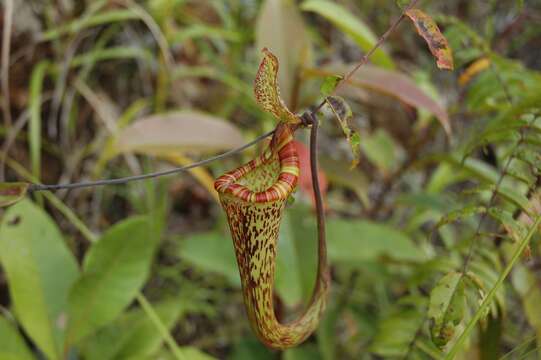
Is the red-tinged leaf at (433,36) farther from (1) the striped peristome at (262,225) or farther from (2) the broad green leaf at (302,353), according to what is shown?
(2) the broad green leaf at (302,353)

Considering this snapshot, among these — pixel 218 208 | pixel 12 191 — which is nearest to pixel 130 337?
pixel 12 191

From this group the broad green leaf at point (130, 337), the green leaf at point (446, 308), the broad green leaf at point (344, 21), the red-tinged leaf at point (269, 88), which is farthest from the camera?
the broad green leaf at point (344, 21)

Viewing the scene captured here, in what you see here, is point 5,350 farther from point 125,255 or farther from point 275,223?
point 275,223

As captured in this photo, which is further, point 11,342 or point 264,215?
point 11,342

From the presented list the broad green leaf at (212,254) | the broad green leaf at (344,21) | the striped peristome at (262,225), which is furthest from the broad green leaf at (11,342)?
the broad green leaf at (344,21)

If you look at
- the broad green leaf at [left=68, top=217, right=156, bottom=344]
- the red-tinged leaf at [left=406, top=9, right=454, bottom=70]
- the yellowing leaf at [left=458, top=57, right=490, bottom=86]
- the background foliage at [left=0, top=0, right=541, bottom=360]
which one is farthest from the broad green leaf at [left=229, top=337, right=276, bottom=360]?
the red-tinged leaf at [left=406, top=9, right=454, bottom=70]

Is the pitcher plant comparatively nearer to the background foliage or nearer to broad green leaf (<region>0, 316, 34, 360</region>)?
the background foliage

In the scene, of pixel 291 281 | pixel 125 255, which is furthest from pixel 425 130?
pixel 125 255

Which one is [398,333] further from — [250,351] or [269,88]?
[269,88]
